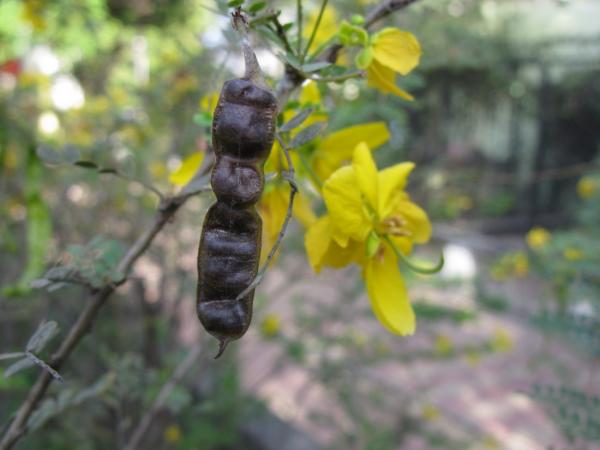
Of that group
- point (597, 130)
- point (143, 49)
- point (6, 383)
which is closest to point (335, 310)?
point (6, 383)

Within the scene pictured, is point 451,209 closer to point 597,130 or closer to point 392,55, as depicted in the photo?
point 392,55

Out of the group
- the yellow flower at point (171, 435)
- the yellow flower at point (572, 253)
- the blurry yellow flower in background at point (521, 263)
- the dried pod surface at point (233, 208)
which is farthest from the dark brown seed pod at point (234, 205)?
the blurry yellow flower in background at point (521, 263)

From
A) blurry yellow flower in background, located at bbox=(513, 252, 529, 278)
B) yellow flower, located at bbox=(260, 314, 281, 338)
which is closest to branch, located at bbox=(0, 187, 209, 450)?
yellow flower, located at bbox=(260, 314, 281, 338)

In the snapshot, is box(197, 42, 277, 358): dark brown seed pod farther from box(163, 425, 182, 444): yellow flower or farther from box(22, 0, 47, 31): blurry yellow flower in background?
box(163, 425, 182, 444): yellow flower

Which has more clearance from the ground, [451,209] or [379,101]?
[379,101]

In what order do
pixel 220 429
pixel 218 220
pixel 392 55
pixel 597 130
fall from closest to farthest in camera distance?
pixel 218 220 < pixel 392 55 < pixel 220 429 < pixel 597 130
